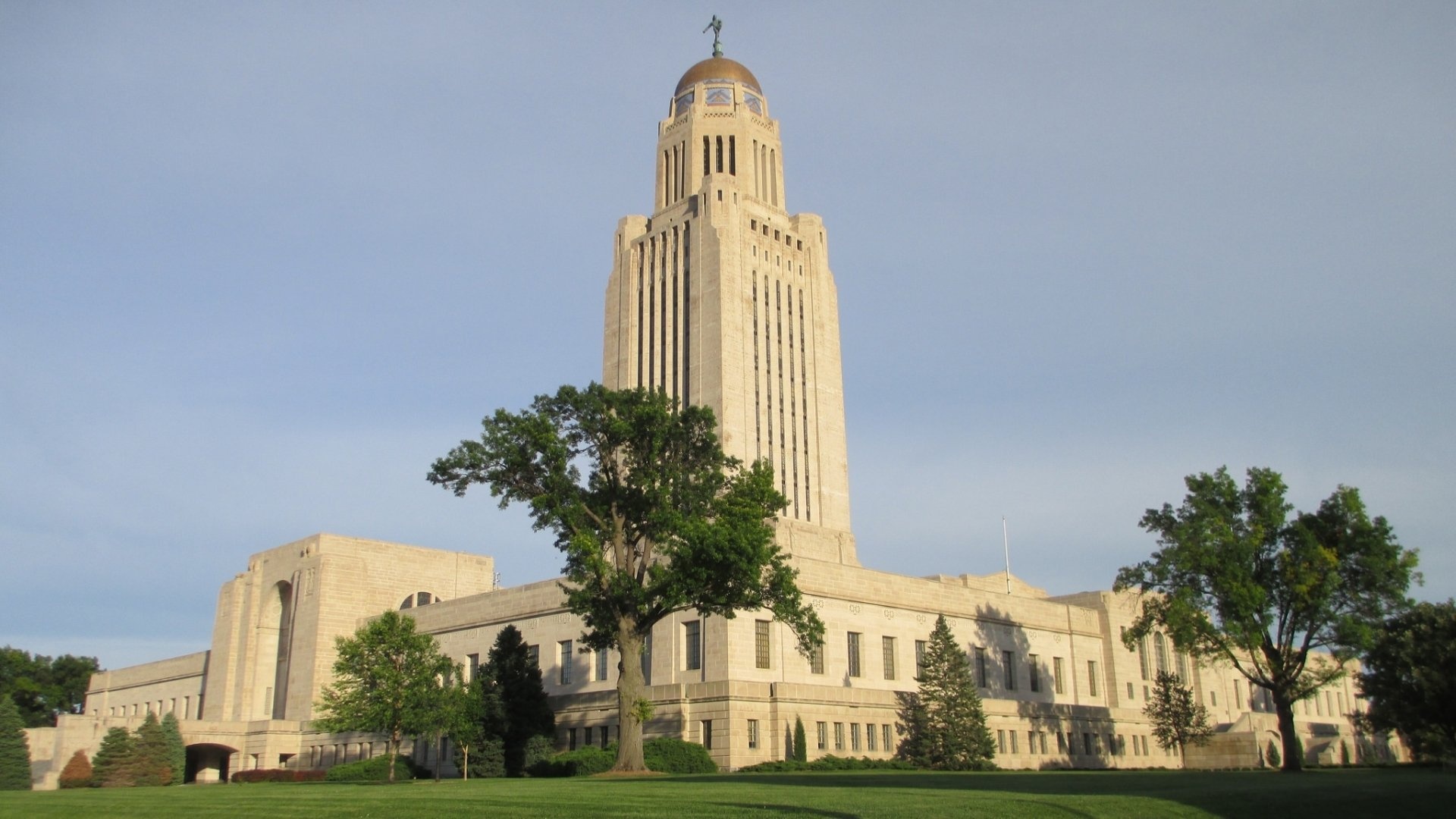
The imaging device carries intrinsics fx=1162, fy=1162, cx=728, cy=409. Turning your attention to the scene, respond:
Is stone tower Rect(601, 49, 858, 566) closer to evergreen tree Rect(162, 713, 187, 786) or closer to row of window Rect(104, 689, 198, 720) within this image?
evergreen tree Rect(162, 713, 187, 786)

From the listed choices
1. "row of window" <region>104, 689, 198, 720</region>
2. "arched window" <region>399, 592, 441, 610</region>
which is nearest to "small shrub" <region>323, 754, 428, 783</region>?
"arched window" <region>399, 592, 441, 610</region>

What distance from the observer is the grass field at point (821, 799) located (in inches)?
845

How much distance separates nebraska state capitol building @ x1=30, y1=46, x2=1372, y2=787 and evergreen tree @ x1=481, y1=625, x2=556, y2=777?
3791 mm

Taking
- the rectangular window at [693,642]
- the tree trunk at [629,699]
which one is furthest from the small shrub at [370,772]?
the tree trunk at [629,699]

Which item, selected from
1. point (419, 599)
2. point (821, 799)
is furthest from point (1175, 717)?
point (419, 599)

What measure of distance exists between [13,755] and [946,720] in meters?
46.1

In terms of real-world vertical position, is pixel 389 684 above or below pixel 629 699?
above

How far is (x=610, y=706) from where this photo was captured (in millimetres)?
55469

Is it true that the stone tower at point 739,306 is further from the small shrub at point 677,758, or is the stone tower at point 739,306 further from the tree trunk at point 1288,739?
the tree trunk at point 1288,739

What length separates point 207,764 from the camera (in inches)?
3263

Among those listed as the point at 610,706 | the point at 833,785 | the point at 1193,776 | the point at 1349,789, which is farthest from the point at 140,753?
the point at 1349,789

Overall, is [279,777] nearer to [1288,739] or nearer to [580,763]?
[580,763]

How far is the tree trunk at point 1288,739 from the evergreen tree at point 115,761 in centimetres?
5584

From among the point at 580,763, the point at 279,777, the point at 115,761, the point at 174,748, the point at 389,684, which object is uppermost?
the point at 389,684
